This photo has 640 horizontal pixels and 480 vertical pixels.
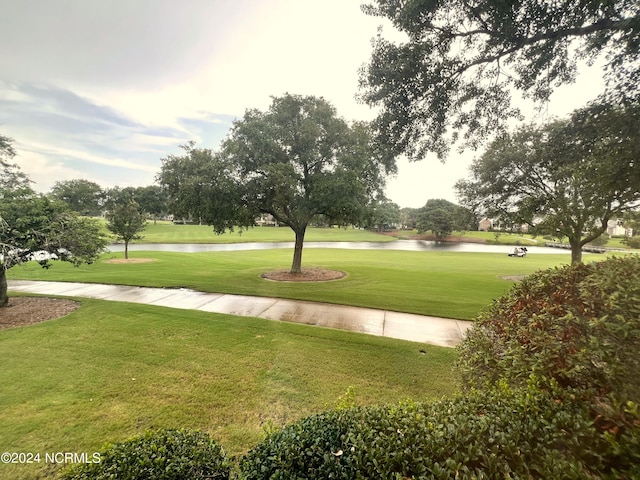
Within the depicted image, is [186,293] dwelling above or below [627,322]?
below

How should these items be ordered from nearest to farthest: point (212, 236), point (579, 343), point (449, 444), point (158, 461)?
point (449, 444), point (158, 461), point (579, 343), point (212, 236)

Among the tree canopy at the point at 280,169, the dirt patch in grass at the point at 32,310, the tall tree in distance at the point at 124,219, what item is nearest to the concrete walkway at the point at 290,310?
the dirt patch in grass at the point at 32,310

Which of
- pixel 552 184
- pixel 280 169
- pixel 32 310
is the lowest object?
pixel 32 310

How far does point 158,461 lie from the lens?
1589 millimetres

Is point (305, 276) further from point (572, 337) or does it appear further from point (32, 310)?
point (572, 337)

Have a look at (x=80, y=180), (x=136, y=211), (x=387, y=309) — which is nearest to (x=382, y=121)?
(x=387, y=309)

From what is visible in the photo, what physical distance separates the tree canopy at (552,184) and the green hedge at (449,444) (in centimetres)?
746

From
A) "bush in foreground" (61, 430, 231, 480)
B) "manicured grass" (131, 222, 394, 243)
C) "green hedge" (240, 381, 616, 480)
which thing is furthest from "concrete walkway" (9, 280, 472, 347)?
"manicured grass" (131, 222, 394, 243)

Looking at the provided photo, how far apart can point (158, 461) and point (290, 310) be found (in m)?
6.28

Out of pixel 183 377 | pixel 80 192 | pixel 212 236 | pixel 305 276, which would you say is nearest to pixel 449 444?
pixel 183 377

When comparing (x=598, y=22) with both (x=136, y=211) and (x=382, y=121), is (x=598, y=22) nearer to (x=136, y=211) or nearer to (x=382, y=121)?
(x=382, y=121)

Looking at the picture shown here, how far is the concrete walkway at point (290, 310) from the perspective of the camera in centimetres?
650

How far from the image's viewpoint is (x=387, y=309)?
8.20 metres

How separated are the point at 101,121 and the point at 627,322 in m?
15.3
